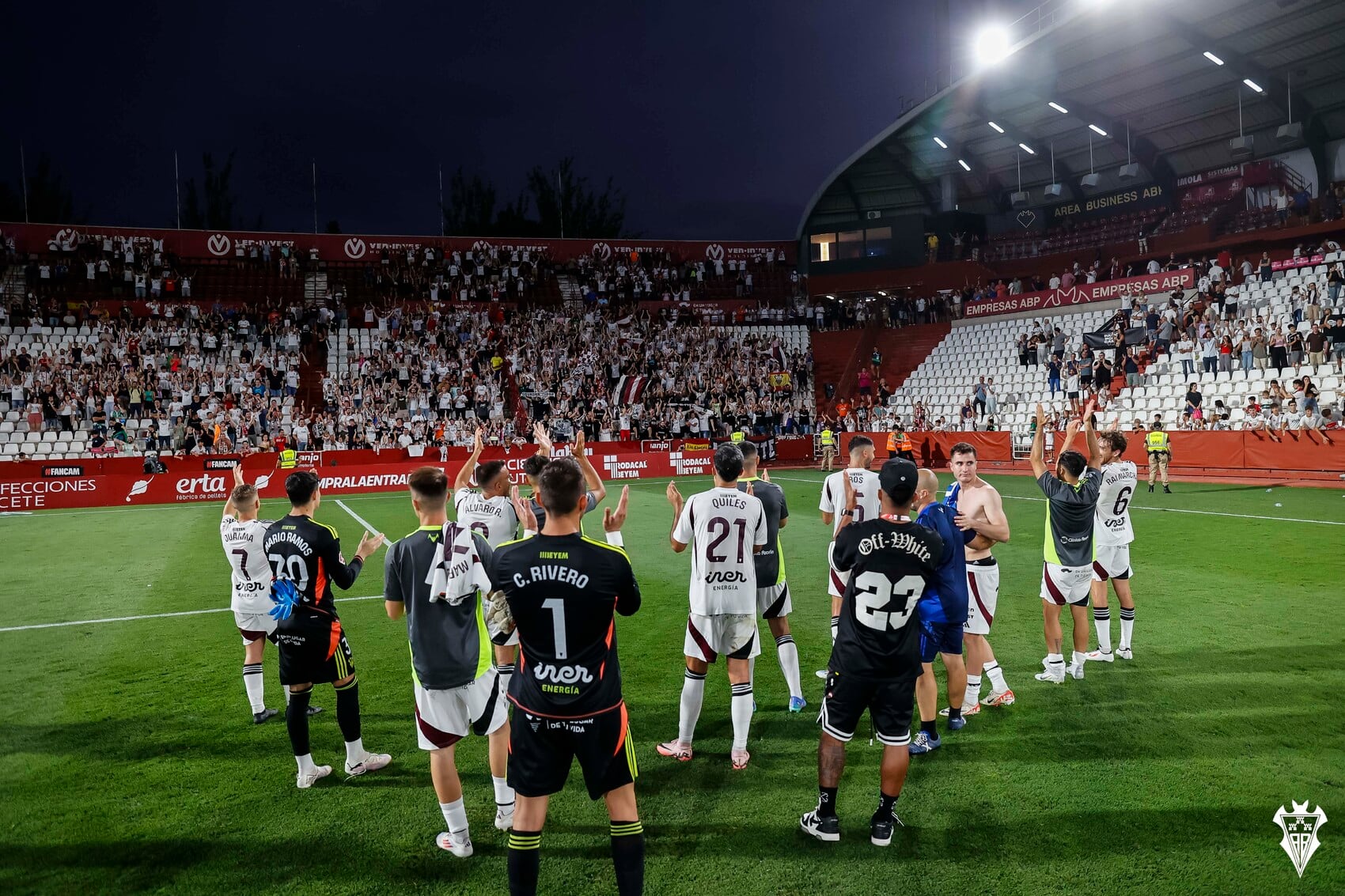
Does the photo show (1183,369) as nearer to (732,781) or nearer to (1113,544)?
(1113,544)

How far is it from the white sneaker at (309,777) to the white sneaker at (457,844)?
1.50 meters

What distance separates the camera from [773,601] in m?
6.93

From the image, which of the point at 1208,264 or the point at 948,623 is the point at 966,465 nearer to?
the point at 948,623

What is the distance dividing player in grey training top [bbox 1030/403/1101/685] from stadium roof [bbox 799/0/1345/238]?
28.9 metres

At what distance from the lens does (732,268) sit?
49.4 metres

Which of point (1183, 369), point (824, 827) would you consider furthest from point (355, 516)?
point (1183, 369)

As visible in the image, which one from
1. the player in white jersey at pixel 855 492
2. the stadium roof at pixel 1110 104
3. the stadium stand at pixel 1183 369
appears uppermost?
the stadium roof at pixel 1110 104

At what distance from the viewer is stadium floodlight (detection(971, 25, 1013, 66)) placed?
33.2 metres

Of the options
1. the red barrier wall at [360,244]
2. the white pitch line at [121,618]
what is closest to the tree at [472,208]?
the red barrier wall at [360,244]

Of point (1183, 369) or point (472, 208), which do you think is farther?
point (472, 208)

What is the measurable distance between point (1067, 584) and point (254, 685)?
7.31 meters

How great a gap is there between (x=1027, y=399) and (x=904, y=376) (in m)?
8.91

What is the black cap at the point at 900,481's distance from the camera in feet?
15.7

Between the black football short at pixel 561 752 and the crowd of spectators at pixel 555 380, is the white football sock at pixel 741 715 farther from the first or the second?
the crowd of spectators at pixel 555 380
